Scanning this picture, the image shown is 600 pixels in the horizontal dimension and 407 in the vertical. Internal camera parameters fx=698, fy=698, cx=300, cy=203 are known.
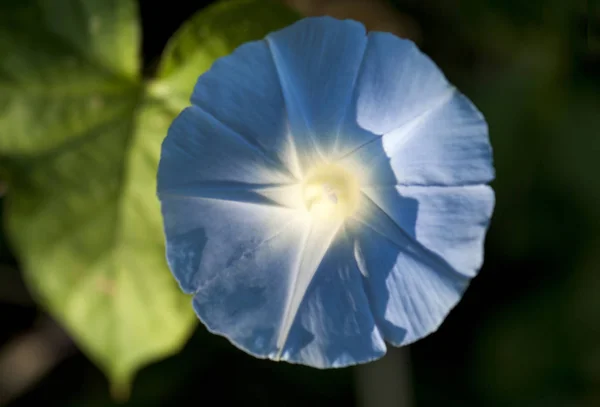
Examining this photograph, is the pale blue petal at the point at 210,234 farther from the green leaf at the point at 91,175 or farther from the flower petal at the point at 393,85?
the green leaf at the point at 91,175

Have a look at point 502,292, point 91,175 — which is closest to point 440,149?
point 91,175

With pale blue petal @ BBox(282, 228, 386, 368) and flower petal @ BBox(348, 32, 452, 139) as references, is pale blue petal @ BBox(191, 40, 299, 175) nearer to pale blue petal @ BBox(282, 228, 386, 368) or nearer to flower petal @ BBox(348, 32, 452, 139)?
flower petal @ BBox(348, 32, 452, 139)

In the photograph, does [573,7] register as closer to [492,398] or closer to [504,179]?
[504,179]

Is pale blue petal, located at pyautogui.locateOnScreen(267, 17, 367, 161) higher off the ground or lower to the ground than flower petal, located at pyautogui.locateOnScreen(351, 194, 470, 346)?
higher

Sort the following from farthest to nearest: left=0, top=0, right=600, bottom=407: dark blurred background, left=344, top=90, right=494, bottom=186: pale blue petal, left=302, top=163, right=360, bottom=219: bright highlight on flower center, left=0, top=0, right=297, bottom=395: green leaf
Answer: left=0, top=0, right=600, bottom=407: dark blurred background < left=0, top=0, right=297, bottom=395: green leaf < left=302, top=163, right=360, bottom=219: bright highlight on flower center < left=344, top=90, right=494, bottom=186: pale blue petal

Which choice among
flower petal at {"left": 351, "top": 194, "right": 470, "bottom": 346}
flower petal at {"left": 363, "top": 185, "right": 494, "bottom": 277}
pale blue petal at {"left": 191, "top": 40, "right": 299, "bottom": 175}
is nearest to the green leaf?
pale blue petal at {"left": 191, "top": 40, "right": 299, "bottom": 175}

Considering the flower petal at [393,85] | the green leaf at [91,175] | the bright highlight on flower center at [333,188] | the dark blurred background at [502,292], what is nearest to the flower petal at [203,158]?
the bright highlight on flower center at [333,188]

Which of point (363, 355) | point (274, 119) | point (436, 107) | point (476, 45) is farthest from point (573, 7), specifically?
point (363, 355)
